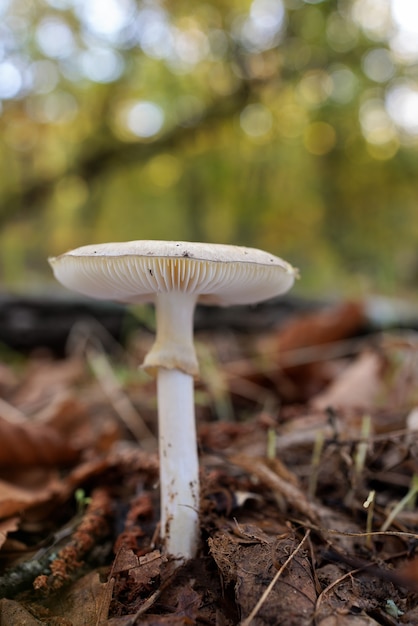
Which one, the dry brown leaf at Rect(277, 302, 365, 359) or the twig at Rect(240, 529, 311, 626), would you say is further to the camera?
the dry brown leaf at Rect(277, 302, 365, 359)

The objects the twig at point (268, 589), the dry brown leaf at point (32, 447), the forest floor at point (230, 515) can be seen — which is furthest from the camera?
the dry brown leaf at point (32, 447)

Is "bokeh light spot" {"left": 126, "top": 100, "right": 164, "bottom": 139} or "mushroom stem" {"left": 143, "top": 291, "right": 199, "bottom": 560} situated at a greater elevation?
"bokeh light spot" {"left": 126, "top": 100, "right": 164, "bottom": 139}

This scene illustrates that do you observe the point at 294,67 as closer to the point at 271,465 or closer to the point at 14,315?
the point at 14,315

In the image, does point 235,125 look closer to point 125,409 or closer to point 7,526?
point 125,409

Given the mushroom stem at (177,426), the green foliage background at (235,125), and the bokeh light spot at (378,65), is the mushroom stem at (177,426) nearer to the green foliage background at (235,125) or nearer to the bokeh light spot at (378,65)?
the green foliage background at (235,125)

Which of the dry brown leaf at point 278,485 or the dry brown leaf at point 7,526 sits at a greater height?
the dry brown leaf at point 278,485

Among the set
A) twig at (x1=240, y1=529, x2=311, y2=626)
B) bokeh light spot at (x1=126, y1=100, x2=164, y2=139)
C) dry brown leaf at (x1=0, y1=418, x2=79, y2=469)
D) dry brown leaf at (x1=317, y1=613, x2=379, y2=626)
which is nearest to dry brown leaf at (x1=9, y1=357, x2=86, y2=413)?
dry brown leaf at (x1=0, y1=418, x2=79, y2=469)

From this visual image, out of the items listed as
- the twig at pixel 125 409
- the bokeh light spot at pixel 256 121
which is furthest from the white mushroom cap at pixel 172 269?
the bokeh light spot at pixel 256 121

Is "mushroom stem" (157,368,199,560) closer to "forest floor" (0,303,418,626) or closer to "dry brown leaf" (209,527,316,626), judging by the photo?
"forest floor" (0,303,418,626)
